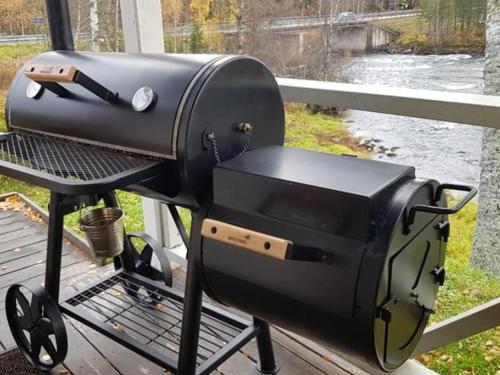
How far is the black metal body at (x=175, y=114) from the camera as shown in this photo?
1268mm

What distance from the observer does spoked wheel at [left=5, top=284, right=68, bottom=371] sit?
1805 mm

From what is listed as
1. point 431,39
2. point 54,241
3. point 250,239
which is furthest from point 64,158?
point 431,39

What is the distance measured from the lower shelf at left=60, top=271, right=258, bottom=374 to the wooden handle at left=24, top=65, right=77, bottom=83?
3.06ft

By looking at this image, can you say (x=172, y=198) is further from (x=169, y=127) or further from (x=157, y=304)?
(x=157, y=304)

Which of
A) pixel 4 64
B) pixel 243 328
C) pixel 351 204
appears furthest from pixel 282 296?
pixel 4 64

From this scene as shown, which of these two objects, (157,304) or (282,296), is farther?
(157,304)

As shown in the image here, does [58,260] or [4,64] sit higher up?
[4,64]

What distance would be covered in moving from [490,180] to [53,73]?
5.04 ft

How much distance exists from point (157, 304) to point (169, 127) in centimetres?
126

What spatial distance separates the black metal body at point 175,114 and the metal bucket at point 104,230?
1.25 feet

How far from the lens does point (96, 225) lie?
70.9 inches

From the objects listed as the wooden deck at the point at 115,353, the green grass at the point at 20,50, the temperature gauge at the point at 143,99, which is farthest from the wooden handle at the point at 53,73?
the green grass at the point at 20,50

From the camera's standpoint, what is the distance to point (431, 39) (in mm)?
1614

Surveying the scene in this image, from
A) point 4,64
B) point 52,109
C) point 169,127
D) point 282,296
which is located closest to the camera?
point 282,296
